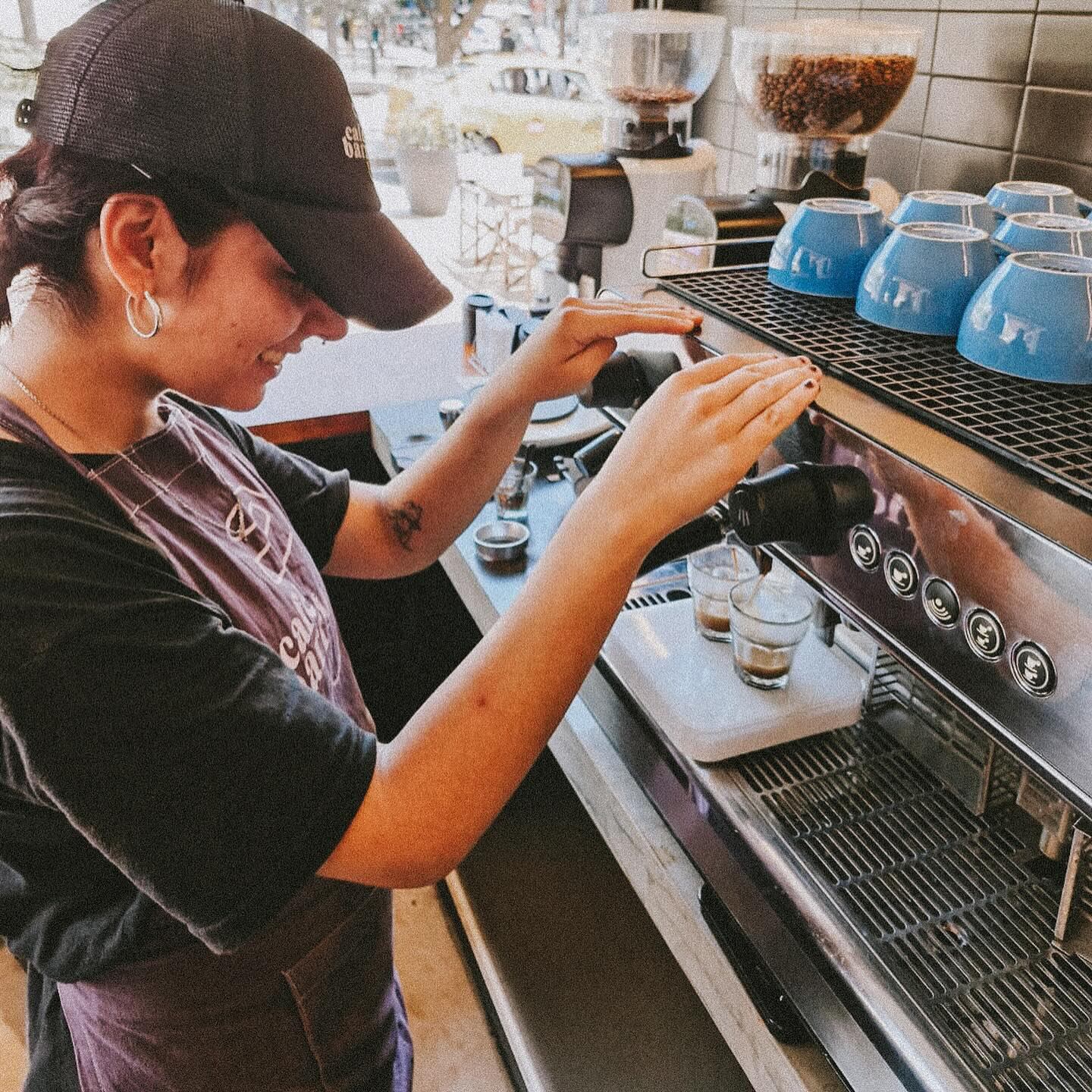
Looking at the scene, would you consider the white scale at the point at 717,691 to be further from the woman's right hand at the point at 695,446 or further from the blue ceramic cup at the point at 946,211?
the blue ceramic cup at the point at 946,211

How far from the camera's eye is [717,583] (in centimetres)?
107

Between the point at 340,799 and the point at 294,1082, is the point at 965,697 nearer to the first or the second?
the point at 340,799

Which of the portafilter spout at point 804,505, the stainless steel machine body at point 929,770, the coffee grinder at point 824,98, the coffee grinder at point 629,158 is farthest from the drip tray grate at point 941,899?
the coffee grinder at point 629,158

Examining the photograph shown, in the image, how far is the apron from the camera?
0.79 metres

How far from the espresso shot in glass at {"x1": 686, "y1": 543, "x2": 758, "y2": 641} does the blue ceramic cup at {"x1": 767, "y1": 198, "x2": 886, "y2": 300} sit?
0.29 meters

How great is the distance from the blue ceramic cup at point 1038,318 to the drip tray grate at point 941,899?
404 millimetres

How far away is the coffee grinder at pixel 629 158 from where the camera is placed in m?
1.51

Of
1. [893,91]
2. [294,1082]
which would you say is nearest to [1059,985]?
[294,1082]

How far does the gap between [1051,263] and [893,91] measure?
2.13 ft

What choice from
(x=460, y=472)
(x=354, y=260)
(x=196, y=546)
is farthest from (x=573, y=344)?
(x=196, y=546)

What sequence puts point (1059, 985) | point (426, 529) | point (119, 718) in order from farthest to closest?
point (426, 529)
point (1059, 985)
point (119, 718)

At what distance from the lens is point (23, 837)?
72 centimetres

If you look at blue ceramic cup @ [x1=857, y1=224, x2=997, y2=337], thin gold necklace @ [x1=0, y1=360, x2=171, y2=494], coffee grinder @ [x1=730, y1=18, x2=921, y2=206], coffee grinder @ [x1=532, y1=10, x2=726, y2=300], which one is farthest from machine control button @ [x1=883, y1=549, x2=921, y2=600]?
coffee grinder @ [x1=532, y1=10, x2=726, y2=300]

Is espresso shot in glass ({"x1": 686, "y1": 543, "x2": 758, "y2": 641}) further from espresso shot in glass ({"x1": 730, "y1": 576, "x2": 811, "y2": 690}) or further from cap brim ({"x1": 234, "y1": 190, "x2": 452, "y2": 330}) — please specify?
cap brim ({"x1": 234, "y1": 190, "x2": 452, "y2": 330})
